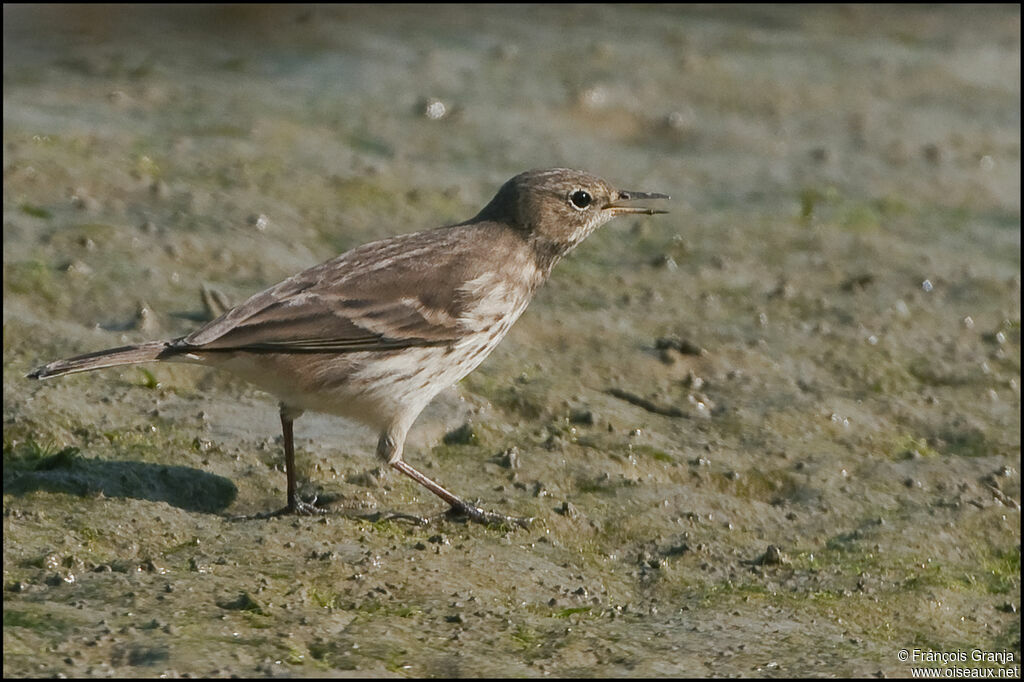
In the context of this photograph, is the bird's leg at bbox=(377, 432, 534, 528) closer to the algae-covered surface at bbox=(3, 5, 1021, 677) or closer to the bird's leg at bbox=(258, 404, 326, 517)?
the algae-covered surface at bbox=(3, 5, 1021, 677)

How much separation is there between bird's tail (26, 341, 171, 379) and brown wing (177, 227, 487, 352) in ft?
0.36

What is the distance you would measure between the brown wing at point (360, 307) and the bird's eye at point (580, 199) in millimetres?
726

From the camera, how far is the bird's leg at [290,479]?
594cm

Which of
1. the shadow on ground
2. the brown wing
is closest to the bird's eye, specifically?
the brown wing

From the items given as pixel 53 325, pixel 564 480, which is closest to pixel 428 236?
pixel 564 480

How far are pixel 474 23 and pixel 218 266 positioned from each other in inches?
227

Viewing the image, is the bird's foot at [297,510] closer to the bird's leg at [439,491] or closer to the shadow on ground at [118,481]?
the shadow on ground at [118,481]

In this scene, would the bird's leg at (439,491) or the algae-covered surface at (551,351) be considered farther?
the bird's leg at (439,491)

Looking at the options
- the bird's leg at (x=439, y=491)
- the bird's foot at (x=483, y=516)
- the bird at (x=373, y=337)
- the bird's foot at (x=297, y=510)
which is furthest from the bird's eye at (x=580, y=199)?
the bird's foot at (x=297, y=510)

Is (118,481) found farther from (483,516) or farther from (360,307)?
(483,516)

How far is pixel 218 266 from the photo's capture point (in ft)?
27.6

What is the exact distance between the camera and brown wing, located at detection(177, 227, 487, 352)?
5973 millimetres

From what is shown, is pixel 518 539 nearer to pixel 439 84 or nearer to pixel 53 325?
pixel 53 325

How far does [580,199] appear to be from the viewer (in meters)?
7.18
